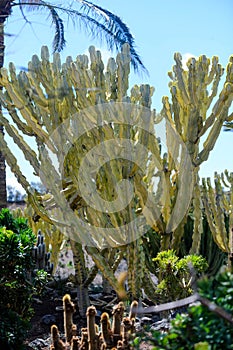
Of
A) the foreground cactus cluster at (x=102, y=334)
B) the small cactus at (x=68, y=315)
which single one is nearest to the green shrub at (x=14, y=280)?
the small cactus at (x=68, y=315)

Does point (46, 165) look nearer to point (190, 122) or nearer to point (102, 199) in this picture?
point (102, 199)

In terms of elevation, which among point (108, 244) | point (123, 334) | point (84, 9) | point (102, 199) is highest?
point (84, 9)

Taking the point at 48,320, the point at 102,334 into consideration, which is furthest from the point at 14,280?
the point at 48,320

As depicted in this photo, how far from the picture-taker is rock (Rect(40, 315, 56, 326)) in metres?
6.07

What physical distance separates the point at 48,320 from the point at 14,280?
1.80 meters

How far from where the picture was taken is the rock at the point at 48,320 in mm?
6070

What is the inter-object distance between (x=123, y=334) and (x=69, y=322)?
45 centimetres

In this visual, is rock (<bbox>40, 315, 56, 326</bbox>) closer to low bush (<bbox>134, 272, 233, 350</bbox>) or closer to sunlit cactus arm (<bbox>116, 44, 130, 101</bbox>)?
sunlit cactus arm (<bbox>116, 44, 130, 101</bbox>)

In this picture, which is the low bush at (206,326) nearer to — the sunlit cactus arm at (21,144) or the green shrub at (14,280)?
the green shrub at (14,280)

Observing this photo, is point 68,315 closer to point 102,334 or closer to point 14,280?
point 102,334

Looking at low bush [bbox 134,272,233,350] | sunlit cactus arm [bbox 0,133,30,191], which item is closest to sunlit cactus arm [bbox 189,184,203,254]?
sunlit cactus arm [bbox 0,133,30,191]

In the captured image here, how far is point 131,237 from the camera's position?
5.97 meters

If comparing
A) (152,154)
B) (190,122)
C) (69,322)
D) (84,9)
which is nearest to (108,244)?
(152,154)

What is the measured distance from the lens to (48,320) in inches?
241
